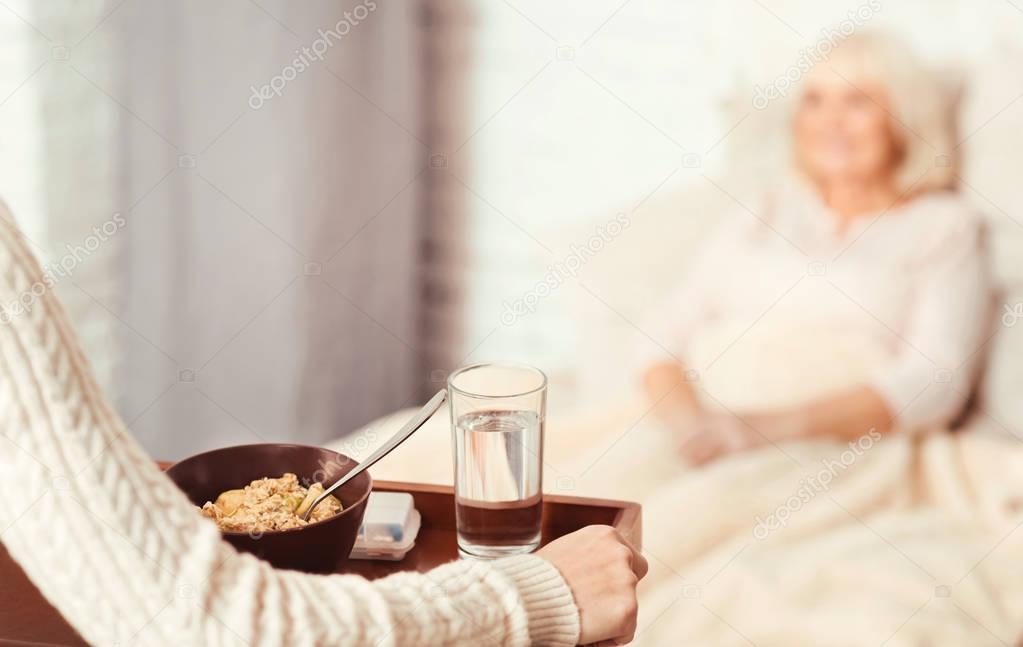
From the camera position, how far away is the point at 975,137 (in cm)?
214

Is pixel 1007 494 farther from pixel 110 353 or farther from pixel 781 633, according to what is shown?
pixel 110 353

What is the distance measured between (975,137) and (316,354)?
1452mm

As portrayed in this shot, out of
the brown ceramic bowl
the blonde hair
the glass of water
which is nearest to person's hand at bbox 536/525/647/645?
the glass of water

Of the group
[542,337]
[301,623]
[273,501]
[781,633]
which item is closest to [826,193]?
[542,337]

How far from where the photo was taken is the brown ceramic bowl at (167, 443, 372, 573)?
2.89 ft

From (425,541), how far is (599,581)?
8.7 inches

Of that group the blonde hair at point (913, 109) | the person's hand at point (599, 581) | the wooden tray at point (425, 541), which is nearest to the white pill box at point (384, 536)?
the wooden tray at point (425, 541)

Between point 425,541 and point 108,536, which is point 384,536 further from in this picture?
point 108,536

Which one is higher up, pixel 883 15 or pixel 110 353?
pixel 883 15

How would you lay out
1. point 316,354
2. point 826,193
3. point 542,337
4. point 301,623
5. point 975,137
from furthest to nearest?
point 542,337 < point 316,354 < point 826,193 < point 975,137 < point 301,623

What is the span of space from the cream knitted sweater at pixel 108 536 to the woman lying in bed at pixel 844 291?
4.74 ft

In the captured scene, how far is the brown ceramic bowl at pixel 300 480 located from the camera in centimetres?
88

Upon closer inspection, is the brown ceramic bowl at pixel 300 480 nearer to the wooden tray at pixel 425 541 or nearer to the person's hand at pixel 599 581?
the wooden tray at pixel 425 541

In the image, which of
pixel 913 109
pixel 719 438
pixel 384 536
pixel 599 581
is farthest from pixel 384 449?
pixel 913 109
